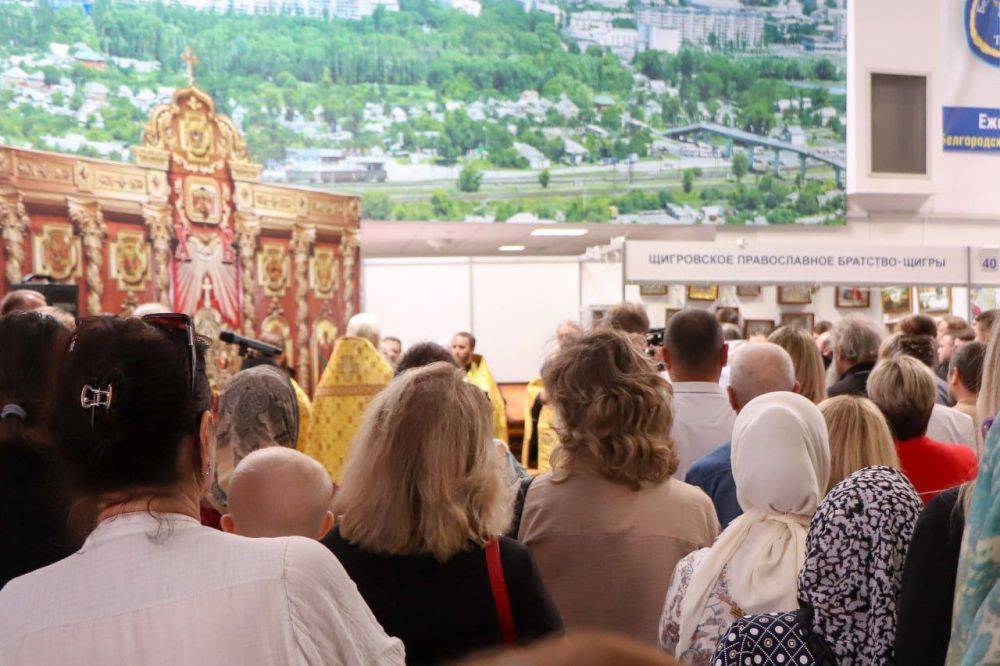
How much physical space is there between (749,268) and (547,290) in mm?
4243

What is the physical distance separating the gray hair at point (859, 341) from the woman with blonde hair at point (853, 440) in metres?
2.39

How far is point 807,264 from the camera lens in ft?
30.8

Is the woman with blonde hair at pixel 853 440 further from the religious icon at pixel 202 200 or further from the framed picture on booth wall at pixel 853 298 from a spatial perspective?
the framed picture on booth wall at pixel 853 298

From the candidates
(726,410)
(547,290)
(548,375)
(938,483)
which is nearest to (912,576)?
(548,375)

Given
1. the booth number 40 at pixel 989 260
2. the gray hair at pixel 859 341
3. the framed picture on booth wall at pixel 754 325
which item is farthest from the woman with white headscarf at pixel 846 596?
the framed picture on booth wall at pixel 754 325

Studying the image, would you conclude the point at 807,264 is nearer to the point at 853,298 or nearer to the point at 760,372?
the point at 853,298

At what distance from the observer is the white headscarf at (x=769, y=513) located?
215cm

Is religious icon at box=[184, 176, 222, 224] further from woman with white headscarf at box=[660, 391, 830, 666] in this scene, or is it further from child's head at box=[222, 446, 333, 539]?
woman with white headscarf at box=[660, 391, 830, 666]

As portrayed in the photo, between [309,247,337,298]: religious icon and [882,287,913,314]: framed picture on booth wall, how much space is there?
252 inches

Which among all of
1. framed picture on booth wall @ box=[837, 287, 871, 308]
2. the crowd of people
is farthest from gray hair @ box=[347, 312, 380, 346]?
framed picture on booth wall @ box=[837, 287, 871, 308]

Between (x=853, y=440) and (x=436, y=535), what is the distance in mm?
1306

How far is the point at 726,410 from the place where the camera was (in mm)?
3967

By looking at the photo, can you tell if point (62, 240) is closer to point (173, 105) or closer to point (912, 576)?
point (173, 105)

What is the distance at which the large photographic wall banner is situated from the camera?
14.4 m
